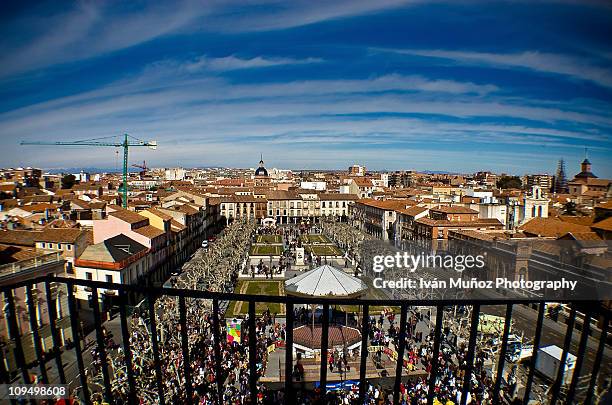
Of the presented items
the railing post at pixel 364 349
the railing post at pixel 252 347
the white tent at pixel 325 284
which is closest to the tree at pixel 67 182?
the white tent at pixel 325 284

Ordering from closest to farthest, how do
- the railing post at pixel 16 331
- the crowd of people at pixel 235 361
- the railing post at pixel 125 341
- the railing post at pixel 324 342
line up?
the railing post at pixel 324 342 < the railing post at pixel 125 341 < the railing post at pixel 16 331 < the crowd of people at pixel 235 361

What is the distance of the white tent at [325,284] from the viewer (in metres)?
14.7

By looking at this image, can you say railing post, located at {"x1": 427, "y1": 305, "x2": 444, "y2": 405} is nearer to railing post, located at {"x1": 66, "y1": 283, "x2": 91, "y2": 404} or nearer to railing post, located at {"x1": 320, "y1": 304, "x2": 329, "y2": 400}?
railing post, located at {"x1": 320, "y1": 304, "x2": 329, "y2": 400}

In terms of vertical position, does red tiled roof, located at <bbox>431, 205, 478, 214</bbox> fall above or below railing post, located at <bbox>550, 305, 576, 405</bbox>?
below

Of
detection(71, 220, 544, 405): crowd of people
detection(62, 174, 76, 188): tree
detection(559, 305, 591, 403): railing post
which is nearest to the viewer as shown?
detection(559, 305, 591, 403): railing post

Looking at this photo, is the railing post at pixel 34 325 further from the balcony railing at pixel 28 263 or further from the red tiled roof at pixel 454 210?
the red tiled roof at pixel 454 210

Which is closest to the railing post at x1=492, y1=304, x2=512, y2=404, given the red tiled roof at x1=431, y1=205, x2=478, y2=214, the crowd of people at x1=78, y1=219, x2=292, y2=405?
the crowd of people at x1=78, y1=219, x2=292, y2=405

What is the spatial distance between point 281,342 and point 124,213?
16701mm

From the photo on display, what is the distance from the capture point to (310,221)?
2805 inches

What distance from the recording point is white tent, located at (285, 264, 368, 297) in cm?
1471

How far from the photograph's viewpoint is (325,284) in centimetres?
1497

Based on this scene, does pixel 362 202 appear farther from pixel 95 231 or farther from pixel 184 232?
pixel 95 231

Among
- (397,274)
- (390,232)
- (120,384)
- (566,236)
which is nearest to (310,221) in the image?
(390,232)

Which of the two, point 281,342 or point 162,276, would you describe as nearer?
point 281,342
